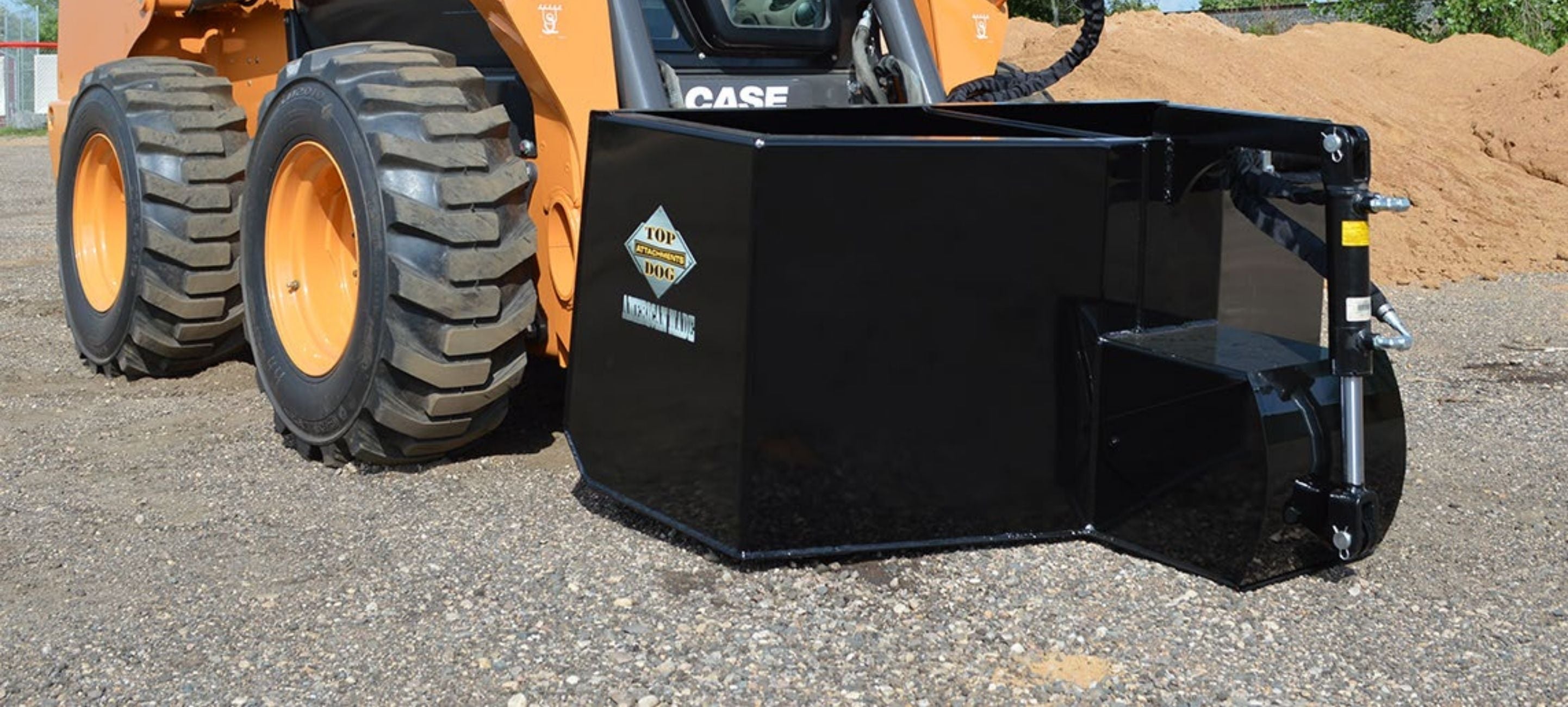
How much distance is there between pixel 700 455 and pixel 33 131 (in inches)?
879

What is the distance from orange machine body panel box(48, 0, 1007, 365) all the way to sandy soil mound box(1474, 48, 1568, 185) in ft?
23.1

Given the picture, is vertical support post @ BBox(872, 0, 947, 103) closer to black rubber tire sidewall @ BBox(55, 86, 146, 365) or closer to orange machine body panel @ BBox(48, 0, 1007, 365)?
orange machine body panel @ BBox(48, 0, 1007, 365)

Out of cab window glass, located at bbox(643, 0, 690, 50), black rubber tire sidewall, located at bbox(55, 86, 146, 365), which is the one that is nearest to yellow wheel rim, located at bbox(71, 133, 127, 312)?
black rubber tire sidewall, located at bbox(55, 86, 146, 365)

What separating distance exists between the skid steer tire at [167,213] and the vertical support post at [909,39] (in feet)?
7.23

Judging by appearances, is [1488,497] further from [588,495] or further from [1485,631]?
[588,495]

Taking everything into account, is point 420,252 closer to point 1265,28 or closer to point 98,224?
point 98,224

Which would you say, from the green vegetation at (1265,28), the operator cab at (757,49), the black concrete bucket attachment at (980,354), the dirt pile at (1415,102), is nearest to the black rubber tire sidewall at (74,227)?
the operator cab at (757,49)

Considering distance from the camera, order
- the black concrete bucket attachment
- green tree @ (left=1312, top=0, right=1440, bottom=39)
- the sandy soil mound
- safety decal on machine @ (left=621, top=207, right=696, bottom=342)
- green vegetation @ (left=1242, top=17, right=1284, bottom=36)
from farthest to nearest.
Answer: green vegetation @ (left=1242, top=17, right=1284, bottom=36), green tree @ (left=1312, top=0, right=1440, bottom=39), the sandy soil mound, safety decal on machine @ (left=621, top=207, right=696, bottom=342), the black concrete bucket attachment

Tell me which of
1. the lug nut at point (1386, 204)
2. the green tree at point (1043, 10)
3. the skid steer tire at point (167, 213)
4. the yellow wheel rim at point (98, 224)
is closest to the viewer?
the lug nut at point (1386, 204)

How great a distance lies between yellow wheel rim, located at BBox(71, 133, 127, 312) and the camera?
20.9ft

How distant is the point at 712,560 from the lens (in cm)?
390

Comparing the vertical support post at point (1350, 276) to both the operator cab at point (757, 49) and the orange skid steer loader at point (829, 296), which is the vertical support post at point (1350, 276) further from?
the operator cab at point (757, 49)

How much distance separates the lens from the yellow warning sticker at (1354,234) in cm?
360

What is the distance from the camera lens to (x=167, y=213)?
557 cm
